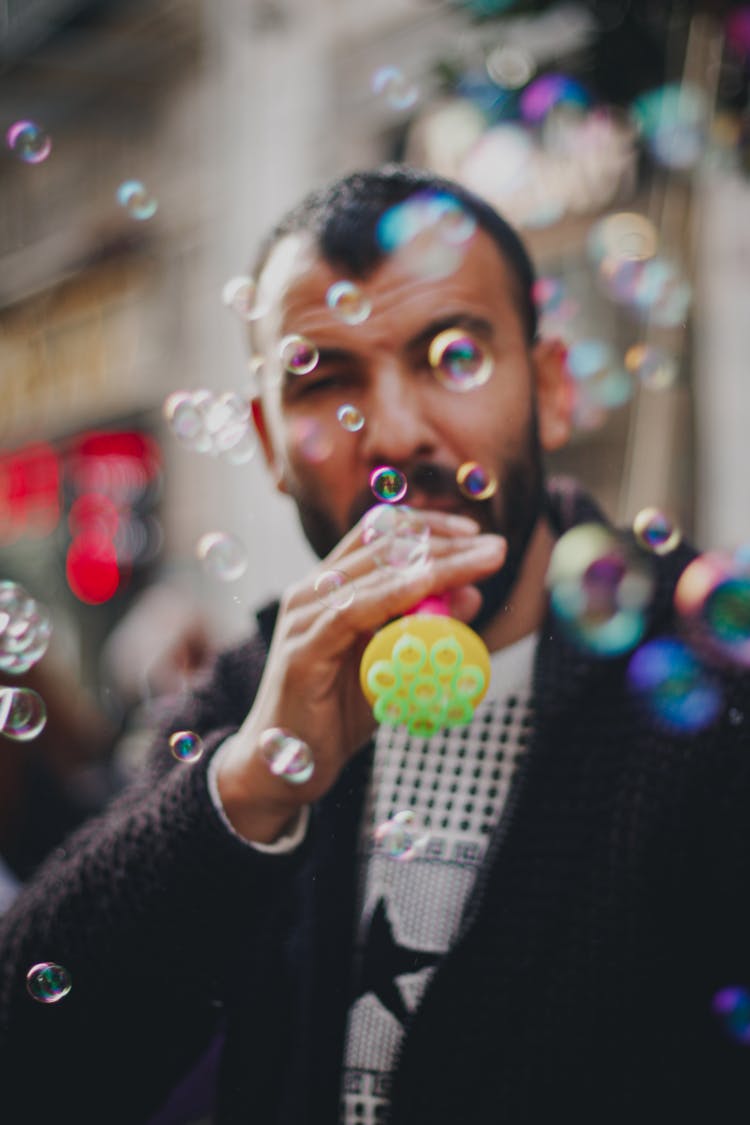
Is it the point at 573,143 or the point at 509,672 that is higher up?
the point at 573,143

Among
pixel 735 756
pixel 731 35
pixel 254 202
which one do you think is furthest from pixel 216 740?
pixel 254 202

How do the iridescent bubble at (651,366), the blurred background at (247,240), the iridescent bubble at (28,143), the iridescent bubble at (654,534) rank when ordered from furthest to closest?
the blurred background at (247,240)
the iridescent bubble at (651,366)
the iridescent bubble at (28,143)
the iridescent bubble at (654,534)

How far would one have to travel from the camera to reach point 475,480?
846 mm

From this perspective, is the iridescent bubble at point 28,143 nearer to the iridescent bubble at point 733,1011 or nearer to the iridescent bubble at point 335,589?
the iridescent bubble at point 335,589

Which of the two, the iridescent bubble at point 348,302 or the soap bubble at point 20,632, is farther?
the soap bubble at point 20,632

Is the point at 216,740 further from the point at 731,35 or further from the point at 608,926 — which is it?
the point at 731,35

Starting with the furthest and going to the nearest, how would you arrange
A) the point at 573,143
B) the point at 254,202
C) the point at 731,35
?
the point at 254,202
the point at 573,143
the point at 731,35

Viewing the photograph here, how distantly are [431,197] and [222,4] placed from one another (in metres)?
4.24

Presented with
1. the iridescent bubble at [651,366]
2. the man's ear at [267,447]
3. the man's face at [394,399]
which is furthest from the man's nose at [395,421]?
the iridescent bubble at [651,366]

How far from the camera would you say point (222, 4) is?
4.51 meters

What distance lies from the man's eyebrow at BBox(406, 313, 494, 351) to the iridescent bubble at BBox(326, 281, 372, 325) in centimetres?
5

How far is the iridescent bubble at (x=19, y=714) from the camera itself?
1.11m

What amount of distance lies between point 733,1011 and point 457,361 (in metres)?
0.55

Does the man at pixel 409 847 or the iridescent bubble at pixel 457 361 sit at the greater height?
the iridescent bubble at pixel 457 361
